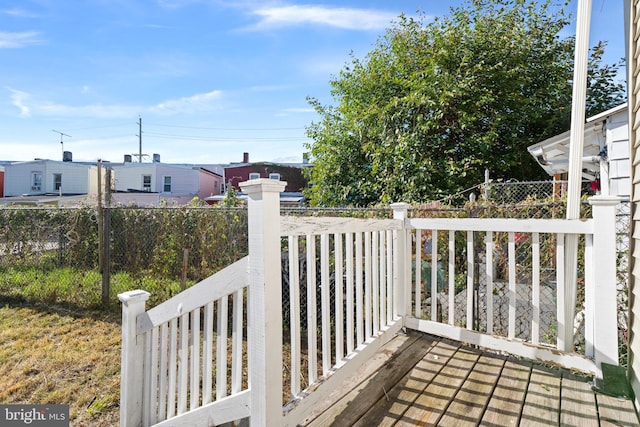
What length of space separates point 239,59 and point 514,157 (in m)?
7.26

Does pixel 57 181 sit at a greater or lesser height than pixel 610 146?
greater

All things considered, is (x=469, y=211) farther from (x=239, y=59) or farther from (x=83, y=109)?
(x=83, y=109)

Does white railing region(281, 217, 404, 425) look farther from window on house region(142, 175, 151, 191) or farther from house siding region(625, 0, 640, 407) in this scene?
window on house region(142, 175, 151, 191)

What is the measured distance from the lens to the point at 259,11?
525 cm

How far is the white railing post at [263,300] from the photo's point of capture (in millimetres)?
1308

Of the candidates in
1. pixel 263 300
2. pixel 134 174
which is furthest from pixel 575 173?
pixel 134 174

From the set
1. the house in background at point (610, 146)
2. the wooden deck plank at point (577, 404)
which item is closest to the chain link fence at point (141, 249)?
the house in background at point (610, 146)

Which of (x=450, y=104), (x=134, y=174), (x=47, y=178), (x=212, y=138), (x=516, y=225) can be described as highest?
(x=212, y=138)

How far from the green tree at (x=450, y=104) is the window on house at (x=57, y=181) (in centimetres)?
1743

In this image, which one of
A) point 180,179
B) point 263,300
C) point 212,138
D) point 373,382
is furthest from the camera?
point 212,138

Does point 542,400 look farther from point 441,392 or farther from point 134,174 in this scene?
point 134,174

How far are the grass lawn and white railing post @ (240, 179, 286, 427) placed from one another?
1.66 meters

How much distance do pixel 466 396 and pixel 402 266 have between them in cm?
103

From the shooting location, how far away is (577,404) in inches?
69.6
